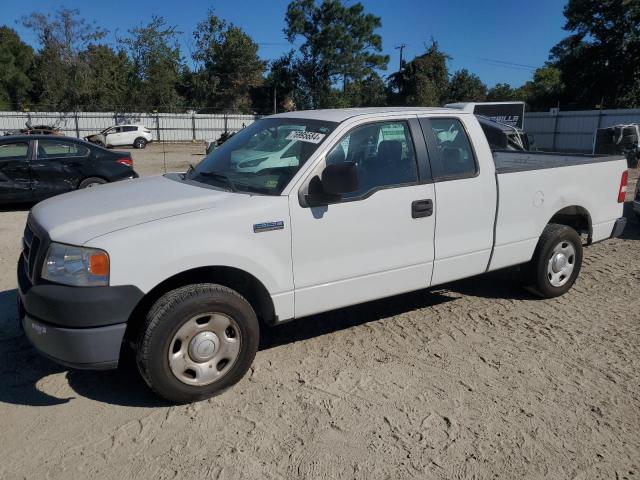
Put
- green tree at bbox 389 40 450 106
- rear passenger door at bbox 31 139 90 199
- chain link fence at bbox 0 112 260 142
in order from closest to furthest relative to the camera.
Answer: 1. rear passenger door at bbox 31 139 90 199
2. chain link fence at bbox 0 112 260 142
3. green tree at bbox 389 40 450 106

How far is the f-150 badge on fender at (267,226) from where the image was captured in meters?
3.53

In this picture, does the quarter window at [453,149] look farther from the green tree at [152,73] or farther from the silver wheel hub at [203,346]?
the green tree at [152,73]

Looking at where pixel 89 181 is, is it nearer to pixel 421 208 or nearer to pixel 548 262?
pixel 421 208

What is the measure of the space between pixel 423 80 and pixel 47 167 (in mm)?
40461

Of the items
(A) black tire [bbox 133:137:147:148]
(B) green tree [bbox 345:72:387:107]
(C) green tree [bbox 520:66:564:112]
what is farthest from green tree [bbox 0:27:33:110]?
(C) green tree [bbox 520:66:564:112]

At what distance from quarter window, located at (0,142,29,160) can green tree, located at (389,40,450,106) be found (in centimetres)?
3874

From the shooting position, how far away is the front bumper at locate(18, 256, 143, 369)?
3094mm

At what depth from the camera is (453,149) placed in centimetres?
457

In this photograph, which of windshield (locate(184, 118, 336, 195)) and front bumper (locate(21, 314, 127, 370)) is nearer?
front bumper (locate(21, 314, 127, 370))

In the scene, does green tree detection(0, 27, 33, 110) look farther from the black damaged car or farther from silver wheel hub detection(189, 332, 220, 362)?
silver wheel hub detection(189, 332, 220, 362)

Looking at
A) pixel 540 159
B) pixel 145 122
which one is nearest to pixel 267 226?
pixel 540 159

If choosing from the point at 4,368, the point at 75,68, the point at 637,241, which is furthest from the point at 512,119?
the point at 75,68

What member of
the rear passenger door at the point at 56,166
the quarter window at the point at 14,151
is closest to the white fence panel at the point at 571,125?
the rear passenger door at the point at 56,166

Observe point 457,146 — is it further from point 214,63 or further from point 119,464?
point 214,63
